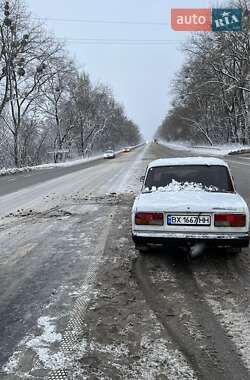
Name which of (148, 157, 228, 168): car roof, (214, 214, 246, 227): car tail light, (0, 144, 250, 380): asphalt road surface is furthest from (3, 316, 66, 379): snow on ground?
(148, 157, 228, 168): car roof

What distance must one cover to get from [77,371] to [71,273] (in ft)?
8.69

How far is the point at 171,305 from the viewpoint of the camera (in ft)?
15.3

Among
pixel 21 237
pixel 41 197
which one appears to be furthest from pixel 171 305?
pixel 41 197

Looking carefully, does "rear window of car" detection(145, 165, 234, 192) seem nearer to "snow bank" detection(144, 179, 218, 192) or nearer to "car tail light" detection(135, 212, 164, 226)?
"snow bank" detection(144, 179, 218, 192)

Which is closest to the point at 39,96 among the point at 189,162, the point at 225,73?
the point at 225,73

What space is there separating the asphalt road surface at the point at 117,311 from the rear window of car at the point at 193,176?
1.08m

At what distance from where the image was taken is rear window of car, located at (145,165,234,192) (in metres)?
7.09

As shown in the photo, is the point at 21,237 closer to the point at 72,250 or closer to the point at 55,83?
the point at 72,250

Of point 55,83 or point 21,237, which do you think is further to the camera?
point 55,83

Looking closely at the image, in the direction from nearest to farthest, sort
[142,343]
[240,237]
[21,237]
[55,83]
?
[142,343] → [240,237] → [21,237] → [55,83]

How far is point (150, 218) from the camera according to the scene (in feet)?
20.0

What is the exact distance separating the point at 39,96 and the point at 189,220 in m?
40.0

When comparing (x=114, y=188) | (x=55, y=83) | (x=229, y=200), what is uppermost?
(x=55, y=83)

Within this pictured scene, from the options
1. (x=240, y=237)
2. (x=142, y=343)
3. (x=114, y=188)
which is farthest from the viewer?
(x=114, y=188)
